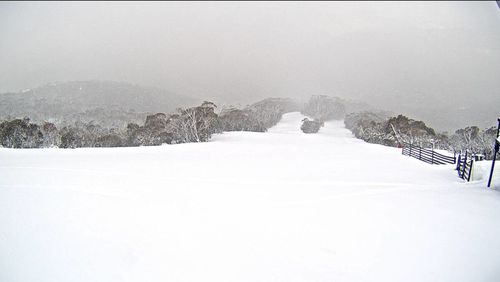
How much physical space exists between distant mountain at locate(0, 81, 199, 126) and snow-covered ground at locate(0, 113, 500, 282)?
30346mm

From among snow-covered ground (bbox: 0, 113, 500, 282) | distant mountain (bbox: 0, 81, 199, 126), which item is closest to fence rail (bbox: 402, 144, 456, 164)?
snow-covered ground (bbox: 0, 113, 500, 282)

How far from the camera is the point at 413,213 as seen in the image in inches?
203

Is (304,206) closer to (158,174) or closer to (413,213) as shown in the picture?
(413,213)

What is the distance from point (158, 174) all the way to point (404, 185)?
8130 millimetres

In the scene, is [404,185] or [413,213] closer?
[413,213]

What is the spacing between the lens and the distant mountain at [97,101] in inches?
1545

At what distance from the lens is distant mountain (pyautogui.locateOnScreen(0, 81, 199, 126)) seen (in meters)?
39.2

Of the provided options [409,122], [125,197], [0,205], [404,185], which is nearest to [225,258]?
[125,197]

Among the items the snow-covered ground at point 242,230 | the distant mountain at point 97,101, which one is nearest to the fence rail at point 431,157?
the snow-covered ground at point 242,230

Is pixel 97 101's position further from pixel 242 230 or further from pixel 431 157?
pixel 242 230

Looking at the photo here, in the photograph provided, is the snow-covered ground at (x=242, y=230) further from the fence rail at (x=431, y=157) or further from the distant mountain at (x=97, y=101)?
the distant mountain at (x=97, y=101)

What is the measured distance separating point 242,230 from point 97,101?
7205cm

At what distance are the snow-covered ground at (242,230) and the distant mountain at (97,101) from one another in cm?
3035

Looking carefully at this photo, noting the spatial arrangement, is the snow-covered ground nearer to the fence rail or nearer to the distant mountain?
the fence rail
